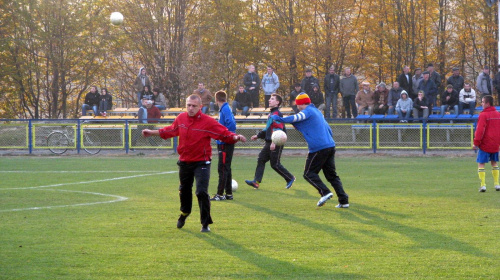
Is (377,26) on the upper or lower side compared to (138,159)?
upper

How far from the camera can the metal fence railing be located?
25.4 meters

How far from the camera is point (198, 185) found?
8.98 metres

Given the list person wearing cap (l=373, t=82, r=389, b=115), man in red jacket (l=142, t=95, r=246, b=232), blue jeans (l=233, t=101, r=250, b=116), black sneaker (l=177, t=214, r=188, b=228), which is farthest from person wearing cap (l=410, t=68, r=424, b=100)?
black sneaker (l=177, t=214, r=188, b=228)

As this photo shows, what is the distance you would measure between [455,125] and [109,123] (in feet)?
43.8

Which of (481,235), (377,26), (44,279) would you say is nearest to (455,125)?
(377,26)

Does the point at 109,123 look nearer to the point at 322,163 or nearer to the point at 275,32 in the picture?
the point at 275,32

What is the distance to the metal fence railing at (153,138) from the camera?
25.4m

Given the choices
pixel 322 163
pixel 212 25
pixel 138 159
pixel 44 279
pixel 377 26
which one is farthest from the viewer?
pixel 212 25

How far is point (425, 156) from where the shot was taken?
2453 centimetres

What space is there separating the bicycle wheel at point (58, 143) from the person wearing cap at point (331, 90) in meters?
10.6

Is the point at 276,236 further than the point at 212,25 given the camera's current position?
No

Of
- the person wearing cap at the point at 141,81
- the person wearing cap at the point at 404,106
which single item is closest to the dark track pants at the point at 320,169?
the person wearing cap at the point at 404,106

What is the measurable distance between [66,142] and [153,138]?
342cm

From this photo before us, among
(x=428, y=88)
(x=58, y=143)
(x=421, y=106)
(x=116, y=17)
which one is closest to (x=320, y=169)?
(x=421, y=106)
